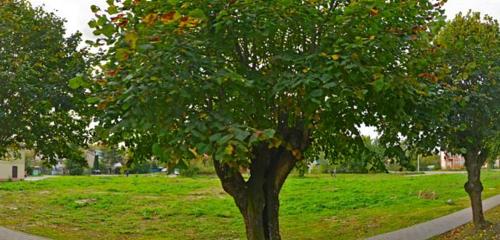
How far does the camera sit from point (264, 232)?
7977 mm

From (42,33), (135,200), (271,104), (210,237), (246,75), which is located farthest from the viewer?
(135,200)

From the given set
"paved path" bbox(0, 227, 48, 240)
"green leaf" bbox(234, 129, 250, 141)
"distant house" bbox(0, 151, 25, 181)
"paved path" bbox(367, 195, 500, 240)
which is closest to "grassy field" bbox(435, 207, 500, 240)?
"paved path" bbox(367, 195, 500, 240)

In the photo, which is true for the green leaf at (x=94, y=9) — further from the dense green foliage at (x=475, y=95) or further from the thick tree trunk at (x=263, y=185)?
the dense green foliage at (x=475, y=95)

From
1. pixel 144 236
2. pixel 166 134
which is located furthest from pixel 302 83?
pixel 144 236

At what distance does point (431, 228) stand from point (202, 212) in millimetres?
8477

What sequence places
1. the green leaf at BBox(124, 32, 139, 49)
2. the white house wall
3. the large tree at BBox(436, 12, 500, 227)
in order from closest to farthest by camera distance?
the green leaf at BBox(124, 32, 139, 49) < the large tree at BBox(436, 12, 500, 227) < the white house wall

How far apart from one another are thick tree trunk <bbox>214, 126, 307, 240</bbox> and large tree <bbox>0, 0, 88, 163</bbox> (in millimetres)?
2654

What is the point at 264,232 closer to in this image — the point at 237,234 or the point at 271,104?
the point at 271,104

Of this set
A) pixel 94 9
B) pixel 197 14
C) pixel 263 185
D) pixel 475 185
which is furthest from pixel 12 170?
pixel 197 14

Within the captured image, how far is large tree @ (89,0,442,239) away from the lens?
17.0ft

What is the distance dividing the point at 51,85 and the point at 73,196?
57.6 feet

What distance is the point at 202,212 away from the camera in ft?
65.9

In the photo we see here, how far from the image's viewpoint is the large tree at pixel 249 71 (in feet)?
17.0

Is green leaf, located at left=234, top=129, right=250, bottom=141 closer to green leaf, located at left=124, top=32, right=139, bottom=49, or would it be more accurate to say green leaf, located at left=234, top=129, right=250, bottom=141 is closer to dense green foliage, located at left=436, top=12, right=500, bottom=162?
green leaf, located at left=124, top=32, right=139, bottom=49
